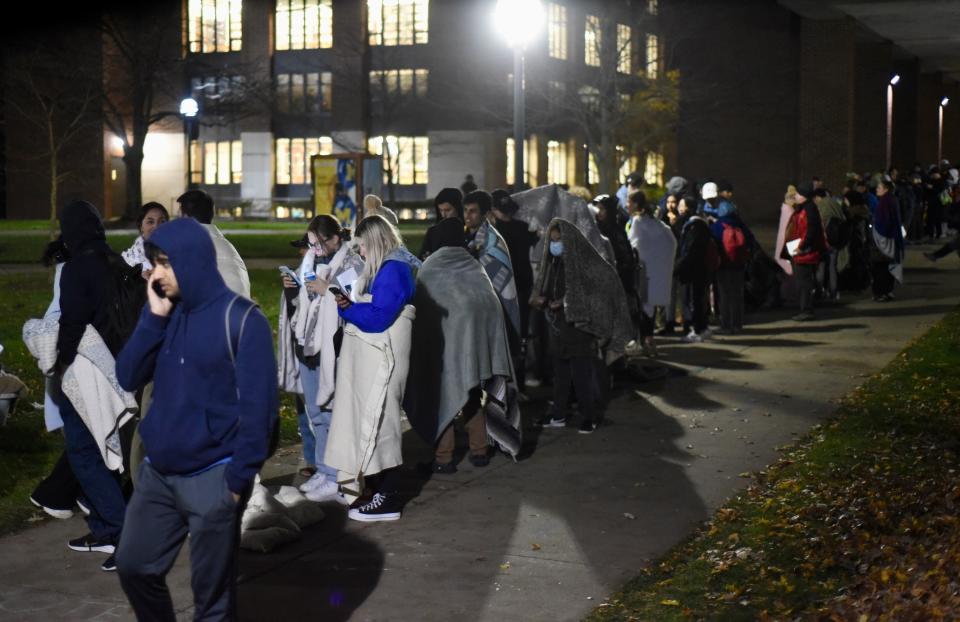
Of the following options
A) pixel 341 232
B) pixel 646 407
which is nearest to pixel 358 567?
pixel 341 232

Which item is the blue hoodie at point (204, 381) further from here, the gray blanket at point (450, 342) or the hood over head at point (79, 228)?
the gray blanket at point (450, 342)

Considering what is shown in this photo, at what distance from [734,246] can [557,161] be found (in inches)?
2068

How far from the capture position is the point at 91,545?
7.14 metres

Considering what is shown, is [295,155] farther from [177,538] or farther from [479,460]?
[177,538]

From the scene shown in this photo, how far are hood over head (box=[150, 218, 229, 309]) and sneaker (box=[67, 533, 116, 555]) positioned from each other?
2.84 meters

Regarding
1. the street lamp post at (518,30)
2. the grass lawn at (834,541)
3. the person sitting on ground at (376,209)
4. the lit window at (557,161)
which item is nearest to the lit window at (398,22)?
the lit window at (557,161)

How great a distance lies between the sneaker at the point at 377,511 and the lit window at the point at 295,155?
191ft

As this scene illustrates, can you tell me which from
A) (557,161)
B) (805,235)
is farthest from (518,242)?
(557,161)

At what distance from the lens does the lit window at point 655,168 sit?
181 feet

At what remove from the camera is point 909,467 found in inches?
356

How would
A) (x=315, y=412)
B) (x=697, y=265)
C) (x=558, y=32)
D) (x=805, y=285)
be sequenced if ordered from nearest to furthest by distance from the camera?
(x=315, y=412)
(x=697, y=265)
(x=805, y=285)
(x=558, y=32)

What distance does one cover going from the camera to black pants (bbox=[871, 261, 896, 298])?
21453mm

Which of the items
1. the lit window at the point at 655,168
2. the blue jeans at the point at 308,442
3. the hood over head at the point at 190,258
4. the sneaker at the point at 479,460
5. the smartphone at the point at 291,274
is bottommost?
the sneaker at the point at 479,460

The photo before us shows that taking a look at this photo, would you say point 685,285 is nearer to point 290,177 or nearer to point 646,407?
point 646,407
